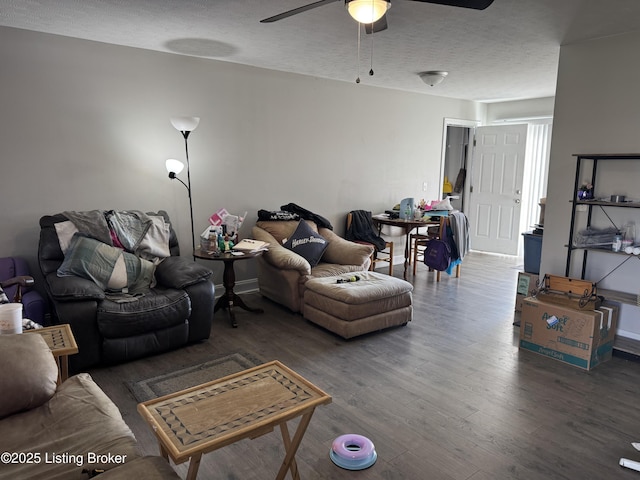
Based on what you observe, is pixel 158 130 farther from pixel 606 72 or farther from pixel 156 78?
pixel 606 72

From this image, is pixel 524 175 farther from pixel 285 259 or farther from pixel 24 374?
pixel 24 374

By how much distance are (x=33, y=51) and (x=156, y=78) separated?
97 cm

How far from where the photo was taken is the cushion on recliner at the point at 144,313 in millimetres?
2972

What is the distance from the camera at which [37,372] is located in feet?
5.74

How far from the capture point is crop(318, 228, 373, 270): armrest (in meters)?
4.54

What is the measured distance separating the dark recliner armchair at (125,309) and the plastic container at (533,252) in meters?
2.99

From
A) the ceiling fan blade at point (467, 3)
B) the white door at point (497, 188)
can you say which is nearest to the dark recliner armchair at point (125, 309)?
the ceiling fan blade at point (467, 3)

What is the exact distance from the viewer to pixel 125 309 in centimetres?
304

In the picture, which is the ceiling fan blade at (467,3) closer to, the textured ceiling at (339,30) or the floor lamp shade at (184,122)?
the textured ceiling at (339,30)

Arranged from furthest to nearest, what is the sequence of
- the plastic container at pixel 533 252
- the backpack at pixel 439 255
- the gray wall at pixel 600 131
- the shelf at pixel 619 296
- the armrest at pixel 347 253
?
the backpack at pixel 439 255 < the armrest at pixel 347 253 < the plastic container at pixel 533 252 < the gray wall at pixel 600 131 < the shelf at pixel 619 296

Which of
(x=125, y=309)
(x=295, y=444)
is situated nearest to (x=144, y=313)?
(x=125, y=309)

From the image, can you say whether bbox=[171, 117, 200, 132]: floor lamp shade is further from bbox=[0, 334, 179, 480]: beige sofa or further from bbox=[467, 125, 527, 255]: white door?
bbox=[467, 125, 527, 255]: white door

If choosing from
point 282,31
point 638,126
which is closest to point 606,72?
point 638,126

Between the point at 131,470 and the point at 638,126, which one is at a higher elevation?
the point at 638,126
